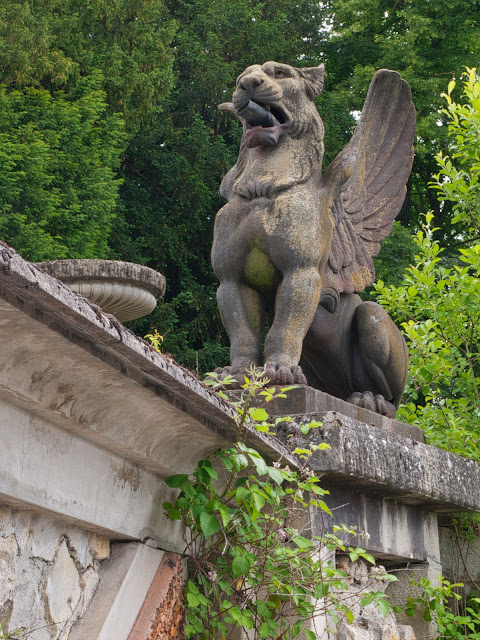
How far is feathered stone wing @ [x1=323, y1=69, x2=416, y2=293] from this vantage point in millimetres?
4156

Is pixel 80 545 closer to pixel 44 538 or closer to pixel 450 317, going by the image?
pixel 44 538

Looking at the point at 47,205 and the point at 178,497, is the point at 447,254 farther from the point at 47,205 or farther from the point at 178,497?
the point at 178,497

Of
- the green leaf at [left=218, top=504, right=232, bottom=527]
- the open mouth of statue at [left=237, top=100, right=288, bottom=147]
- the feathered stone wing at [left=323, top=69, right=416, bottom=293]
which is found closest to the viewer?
the green leaf at [left=218, top=504, right=232, bottom=527]

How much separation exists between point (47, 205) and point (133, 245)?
8.45 ft

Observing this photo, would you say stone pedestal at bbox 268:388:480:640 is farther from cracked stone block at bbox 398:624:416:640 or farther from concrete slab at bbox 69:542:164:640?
concrete slab at bbox 69:542:164:640

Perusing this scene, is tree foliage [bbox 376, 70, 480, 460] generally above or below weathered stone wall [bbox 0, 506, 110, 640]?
above

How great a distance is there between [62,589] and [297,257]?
1.82 metres

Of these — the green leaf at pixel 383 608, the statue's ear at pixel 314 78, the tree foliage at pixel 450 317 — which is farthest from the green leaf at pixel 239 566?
the tree foliage at pixel 450 317

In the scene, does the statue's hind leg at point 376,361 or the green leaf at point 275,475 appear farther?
the statue's hind leg at point 376,361

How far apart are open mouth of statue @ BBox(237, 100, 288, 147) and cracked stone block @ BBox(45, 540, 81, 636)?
2.09m

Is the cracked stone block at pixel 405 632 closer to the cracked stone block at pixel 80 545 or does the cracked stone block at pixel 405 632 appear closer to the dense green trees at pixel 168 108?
the cracked stone block at pixel 80 545

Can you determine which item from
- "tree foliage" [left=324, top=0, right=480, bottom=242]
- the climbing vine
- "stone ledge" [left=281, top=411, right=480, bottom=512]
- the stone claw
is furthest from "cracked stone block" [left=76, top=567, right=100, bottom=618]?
"tree foliage" [left=324, top=0, right=480, bottom=242]

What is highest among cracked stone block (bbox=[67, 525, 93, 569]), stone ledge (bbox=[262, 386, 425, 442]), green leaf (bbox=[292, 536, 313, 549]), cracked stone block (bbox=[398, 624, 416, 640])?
stone ledge (bbox=[262, 386, 425, 442])

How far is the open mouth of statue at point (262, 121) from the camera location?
3885mm
